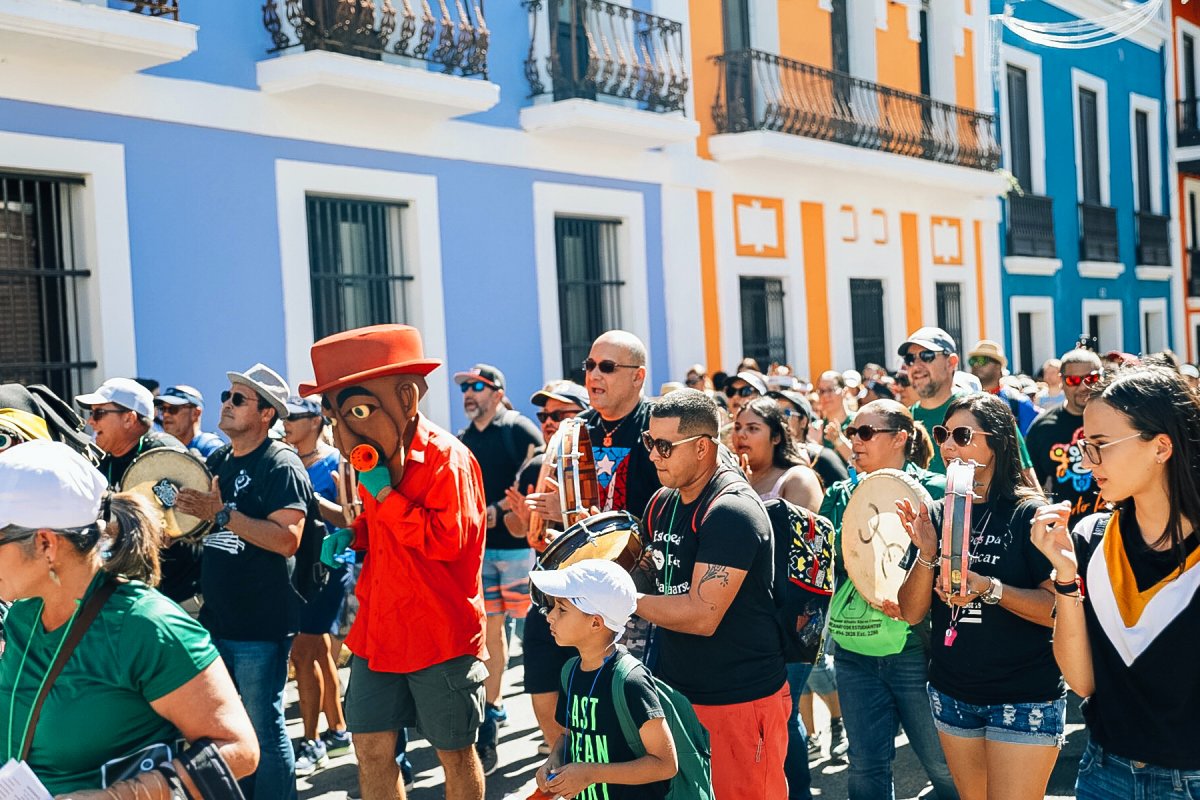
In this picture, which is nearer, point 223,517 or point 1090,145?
point 223,517

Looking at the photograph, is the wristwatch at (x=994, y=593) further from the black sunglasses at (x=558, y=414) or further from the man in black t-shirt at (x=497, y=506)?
the black sunglasses at (x=558, y=414)

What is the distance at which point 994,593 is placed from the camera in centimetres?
402

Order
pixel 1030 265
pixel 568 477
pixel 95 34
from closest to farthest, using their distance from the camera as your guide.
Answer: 1. pixel 568 477
2. pixel 95 34
3. pixel 1030 265

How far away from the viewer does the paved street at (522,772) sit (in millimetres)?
5988

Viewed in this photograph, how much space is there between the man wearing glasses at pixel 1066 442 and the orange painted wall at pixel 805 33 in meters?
8.87

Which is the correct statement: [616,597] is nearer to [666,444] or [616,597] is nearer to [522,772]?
[666,444]

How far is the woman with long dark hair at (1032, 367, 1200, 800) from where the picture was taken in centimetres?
304

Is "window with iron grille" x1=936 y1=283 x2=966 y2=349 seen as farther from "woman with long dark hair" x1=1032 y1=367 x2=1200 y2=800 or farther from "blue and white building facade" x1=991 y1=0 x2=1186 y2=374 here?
"woman with long dark hair" x1=1032 y1=367 x2=1200 y2=800

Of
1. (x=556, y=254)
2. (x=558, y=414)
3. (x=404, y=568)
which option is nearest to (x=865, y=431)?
(x=404, y=568)

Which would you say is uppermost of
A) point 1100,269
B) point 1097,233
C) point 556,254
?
point 1097,233

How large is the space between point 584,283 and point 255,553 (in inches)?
307

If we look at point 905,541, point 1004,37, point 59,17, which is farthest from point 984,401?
point 1004,37

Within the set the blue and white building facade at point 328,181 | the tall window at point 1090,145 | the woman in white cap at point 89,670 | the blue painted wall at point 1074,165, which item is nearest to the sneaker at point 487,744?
the woman in white cap at point 89,670

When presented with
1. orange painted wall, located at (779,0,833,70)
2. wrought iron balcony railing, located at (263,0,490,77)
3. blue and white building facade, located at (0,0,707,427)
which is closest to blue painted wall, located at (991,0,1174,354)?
orange painted wall, located at (779,0,833,70)
